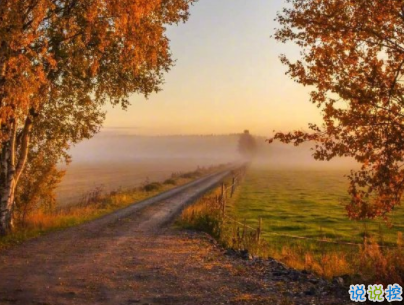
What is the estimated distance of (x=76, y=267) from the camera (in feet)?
41.6

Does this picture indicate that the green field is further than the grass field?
No

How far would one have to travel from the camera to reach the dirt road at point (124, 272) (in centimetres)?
985

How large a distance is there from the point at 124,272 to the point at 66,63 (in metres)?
10.6

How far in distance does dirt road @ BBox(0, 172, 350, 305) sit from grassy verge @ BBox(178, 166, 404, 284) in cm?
153

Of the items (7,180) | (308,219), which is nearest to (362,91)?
(7,180)

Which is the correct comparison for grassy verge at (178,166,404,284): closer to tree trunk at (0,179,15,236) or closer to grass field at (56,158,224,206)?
tree trunk at (0,179,15,236)

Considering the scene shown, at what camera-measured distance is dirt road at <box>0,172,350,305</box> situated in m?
9.85

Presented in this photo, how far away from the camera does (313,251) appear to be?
817 inches

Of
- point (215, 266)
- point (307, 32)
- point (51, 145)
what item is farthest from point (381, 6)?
point (51, 145)

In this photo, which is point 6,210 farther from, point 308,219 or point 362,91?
point 308,219

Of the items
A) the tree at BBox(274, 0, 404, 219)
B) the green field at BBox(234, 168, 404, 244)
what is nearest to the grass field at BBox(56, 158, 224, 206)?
the green field at BBox(234, 168, 404, 244)

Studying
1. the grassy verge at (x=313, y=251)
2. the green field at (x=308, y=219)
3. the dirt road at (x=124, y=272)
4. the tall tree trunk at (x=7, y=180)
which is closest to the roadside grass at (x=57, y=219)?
the tall tree trunk at (x=7, y=180)

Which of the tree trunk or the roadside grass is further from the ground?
the tree trunk

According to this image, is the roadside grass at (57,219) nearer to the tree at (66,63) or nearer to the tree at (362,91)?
the tree at (66,63)
